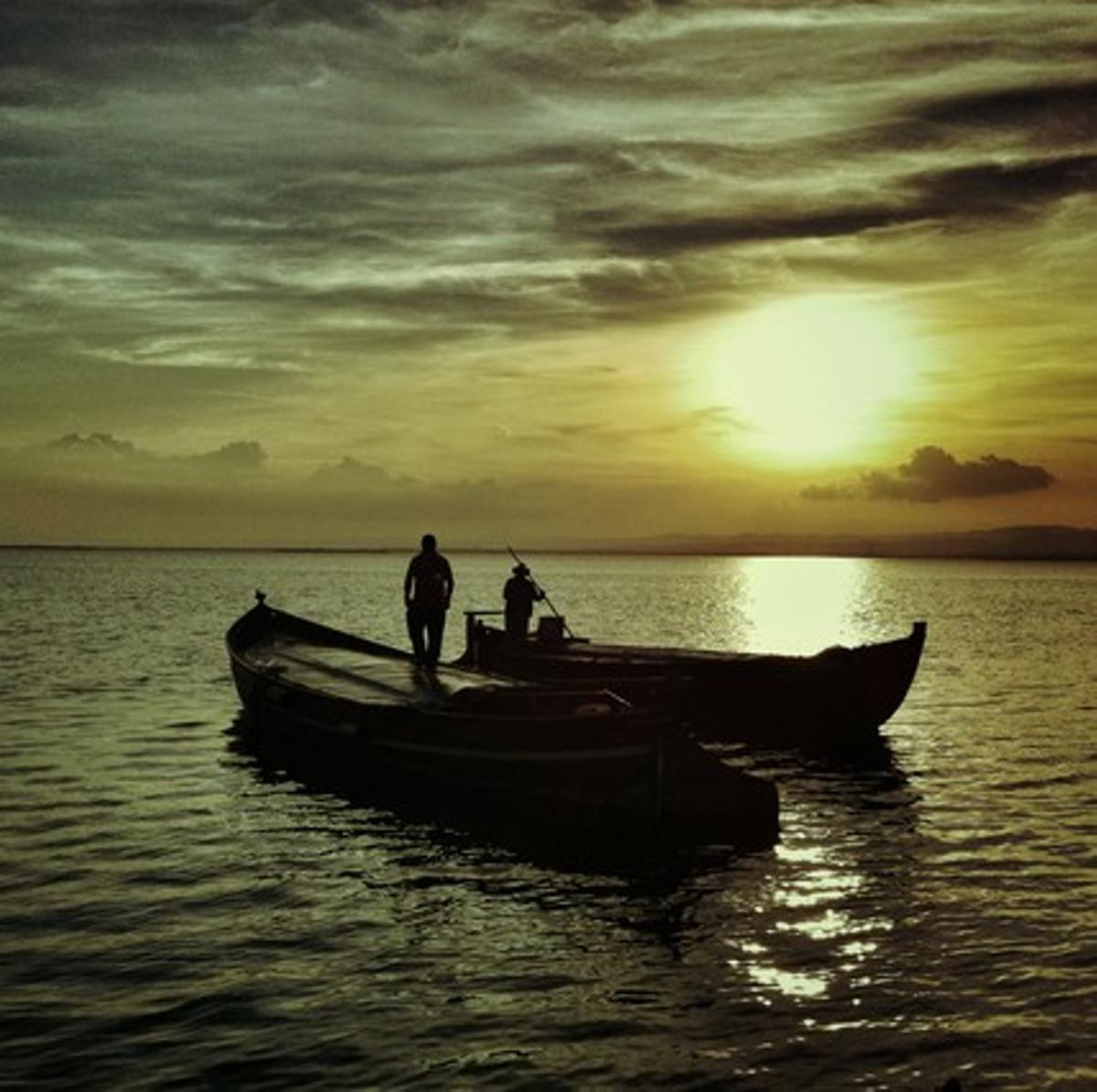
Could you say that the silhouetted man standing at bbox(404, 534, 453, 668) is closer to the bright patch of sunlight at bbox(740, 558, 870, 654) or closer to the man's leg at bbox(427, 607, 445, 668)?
the man's leg at bbox(427, 607, 445, 668)

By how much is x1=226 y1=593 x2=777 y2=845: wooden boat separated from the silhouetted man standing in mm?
3371

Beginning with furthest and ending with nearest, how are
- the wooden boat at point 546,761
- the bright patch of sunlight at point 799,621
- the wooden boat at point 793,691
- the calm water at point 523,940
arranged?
1. the bright patch of sunlight at point 799,621
2. the wooden boat at point 793,691
3. the wooden boat at point 546,761
4. the calm water at point 523,940

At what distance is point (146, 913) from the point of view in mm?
15078

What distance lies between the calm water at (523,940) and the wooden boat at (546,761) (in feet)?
2.48

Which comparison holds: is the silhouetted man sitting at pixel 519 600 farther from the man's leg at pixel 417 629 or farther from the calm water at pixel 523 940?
the calm water at pixel 523 940

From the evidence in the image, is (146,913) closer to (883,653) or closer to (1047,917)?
(1047,917)

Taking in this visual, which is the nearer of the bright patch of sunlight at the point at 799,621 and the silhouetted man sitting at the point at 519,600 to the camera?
the silhouetted man sitting at the point at 519,600

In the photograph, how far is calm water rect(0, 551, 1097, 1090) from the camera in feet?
35.8

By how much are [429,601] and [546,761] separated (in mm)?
9791

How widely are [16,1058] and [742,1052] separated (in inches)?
243

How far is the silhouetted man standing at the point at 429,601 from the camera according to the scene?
27.3 meters

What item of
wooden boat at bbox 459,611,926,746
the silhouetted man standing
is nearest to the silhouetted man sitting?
wooden boat at bbox 459,611,926,746

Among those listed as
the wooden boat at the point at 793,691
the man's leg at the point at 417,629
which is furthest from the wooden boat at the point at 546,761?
the wooden boat at the point at 793,691

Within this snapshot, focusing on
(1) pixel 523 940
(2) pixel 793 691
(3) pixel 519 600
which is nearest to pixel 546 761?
(1) pixel 523 940
